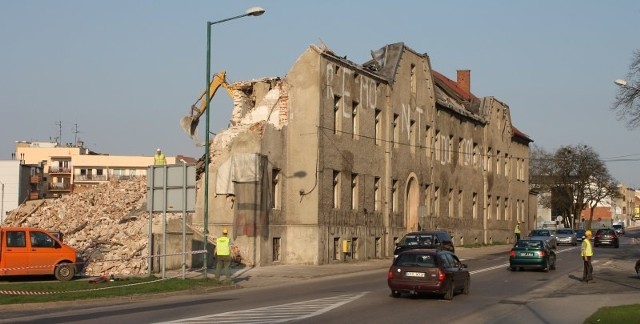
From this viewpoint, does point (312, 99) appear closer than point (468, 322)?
No

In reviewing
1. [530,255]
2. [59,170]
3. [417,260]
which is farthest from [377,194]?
[59,170]

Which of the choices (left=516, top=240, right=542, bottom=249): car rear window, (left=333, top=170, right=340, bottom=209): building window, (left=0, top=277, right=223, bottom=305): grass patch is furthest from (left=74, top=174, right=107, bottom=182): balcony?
(left=0, top=277, right=223, bottom=305): grass patch

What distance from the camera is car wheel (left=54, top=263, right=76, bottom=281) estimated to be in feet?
87.2

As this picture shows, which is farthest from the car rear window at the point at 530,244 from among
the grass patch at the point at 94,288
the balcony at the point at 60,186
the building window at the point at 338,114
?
the balcony at the point at 60,186

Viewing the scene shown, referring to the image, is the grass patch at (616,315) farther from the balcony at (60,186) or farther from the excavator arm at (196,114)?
the balcony at (60,186)

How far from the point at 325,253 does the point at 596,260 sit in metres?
16.4

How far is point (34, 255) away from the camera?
26.2 m

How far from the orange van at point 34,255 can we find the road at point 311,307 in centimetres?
549

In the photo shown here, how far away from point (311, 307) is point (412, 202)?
111 feet

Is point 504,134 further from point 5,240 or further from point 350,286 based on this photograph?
point 5,240

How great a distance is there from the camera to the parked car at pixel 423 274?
2184cm

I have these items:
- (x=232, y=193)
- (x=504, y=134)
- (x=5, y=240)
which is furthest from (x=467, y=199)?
(x=5, y=240)

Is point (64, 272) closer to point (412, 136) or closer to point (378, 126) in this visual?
point (378, 126)

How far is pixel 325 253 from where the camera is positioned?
3978 cm
